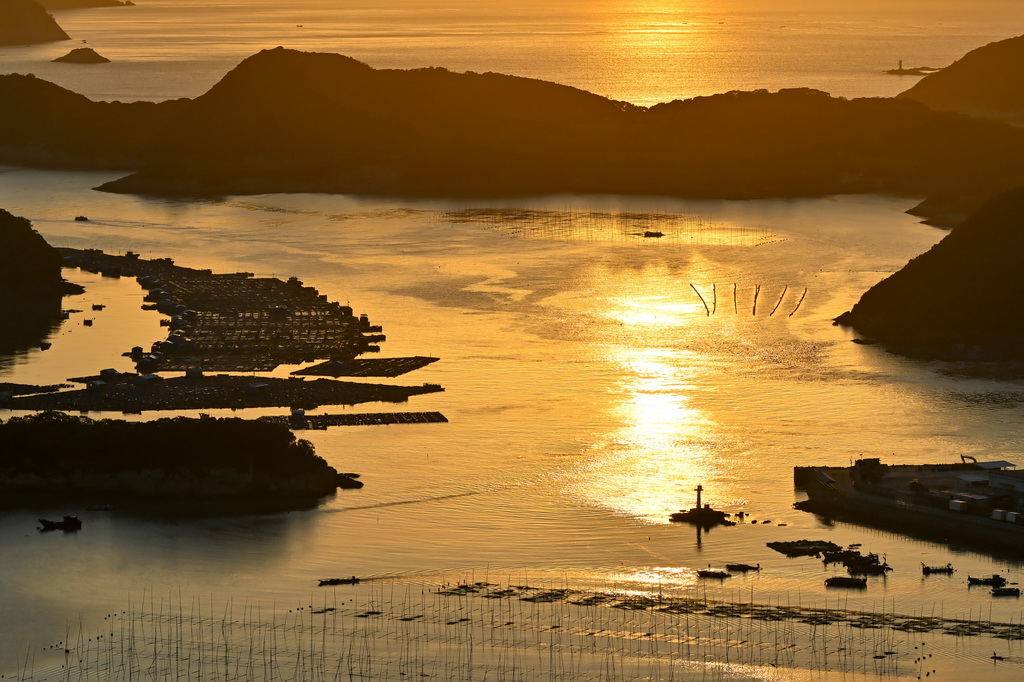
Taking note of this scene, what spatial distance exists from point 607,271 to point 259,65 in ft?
283

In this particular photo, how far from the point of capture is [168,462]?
2299 inches

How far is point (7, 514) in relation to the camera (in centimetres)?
5684

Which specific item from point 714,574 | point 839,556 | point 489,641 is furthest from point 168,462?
point 839,556

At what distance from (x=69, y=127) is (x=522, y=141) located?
1952 inches

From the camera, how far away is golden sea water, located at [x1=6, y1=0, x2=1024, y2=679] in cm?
5091

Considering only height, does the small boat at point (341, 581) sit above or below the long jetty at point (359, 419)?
below

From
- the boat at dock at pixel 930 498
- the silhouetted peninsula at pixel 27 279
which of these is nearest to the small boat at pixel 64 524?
the boat at dock at pixel 930 498

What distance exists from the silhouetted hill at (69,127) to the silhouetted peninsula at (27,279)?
239ft

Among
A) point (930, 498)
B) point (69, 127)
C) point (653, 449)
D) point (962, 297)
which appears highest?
point (69, 127)

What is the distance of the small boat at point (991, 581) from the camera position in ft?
160

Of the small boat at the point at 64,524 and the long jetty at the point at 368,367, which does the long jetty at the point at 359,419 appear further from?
the small boat at the point at 64,524

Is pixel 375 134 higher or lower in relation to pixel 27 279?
higher

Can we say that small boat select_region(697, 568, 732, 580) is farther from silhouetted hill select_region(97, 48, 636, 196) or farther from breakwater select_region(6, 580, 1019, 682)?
silhouetted hill select_region(97, 48, 636, 196)

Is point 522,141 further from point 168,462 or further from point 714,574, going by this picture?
point 714,574
